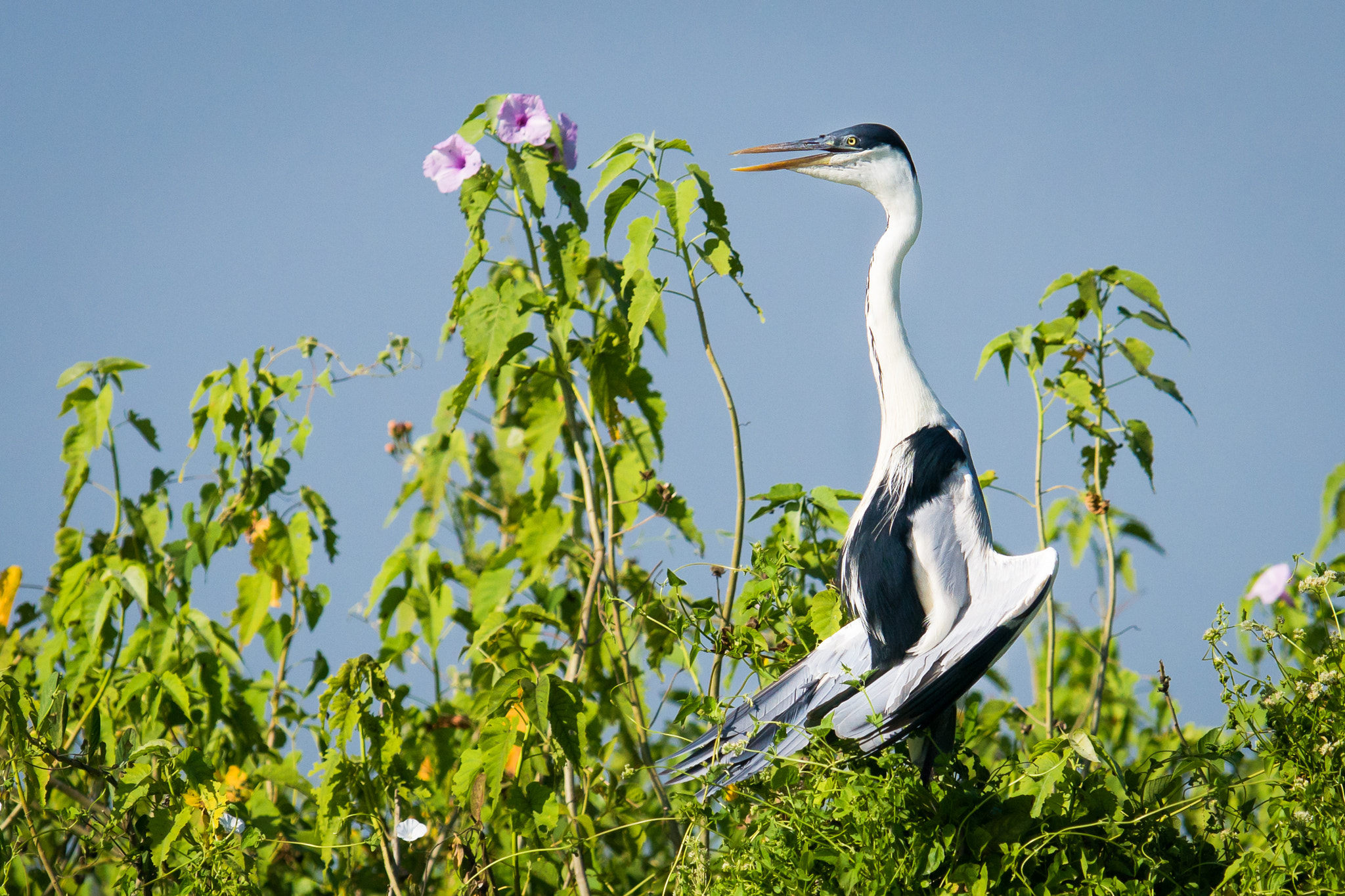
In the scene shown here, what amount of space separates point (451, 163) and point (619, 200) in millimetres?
265

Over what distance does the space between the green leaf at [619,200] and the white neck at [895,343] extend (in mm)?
396

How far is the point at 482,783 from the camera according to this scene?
4.83 feet

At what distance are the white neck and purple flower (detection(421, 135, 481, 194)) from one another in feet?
2.07

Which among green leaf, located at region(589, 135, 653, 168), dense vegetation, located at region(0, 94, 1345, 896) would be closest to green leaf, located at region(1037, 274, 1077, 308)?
dense vegetation, located at region(0, 94, 1345, 896)

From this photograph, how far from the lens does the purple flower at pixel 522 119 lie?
1609mm

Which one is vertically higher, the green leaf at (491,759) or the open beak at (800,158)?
the open beak at (800,158)

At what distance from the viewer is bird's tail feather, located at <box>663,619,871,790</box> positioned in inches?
47.8

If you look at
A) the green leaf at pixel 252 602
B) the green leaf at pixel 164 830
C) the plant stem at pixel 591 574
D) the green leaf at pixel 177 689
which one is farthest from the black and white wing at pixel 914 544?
the green leaf at pixel 252 602

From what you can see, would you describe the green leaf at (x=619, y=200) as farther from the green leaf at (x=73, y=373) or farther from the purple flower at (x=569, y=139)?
the green leaf at (x=73, y=373)

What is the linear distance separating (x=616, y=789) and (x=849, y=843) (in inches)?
28.2

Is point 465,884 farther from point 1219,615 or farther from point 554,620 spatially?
point 1219,615

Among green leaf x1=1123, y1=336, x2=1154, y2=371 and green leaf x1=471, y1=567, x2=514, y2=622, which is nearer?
green leaf x1=1123, y1=336, x2=1154, y2=371

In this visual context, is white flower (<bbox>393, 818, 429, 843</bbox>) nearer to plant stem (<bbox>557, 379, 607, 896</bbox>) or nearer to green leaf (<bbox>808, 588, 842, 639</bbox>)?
plant stem (<bbox>557, 379, 607, 896</bbox>)

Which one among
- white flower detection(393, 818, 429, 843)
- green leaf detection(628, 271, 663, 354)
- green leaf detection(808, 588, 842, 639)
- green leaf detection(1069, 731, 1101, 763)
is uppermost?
green leaf detection(628, 271, 663, 354)
